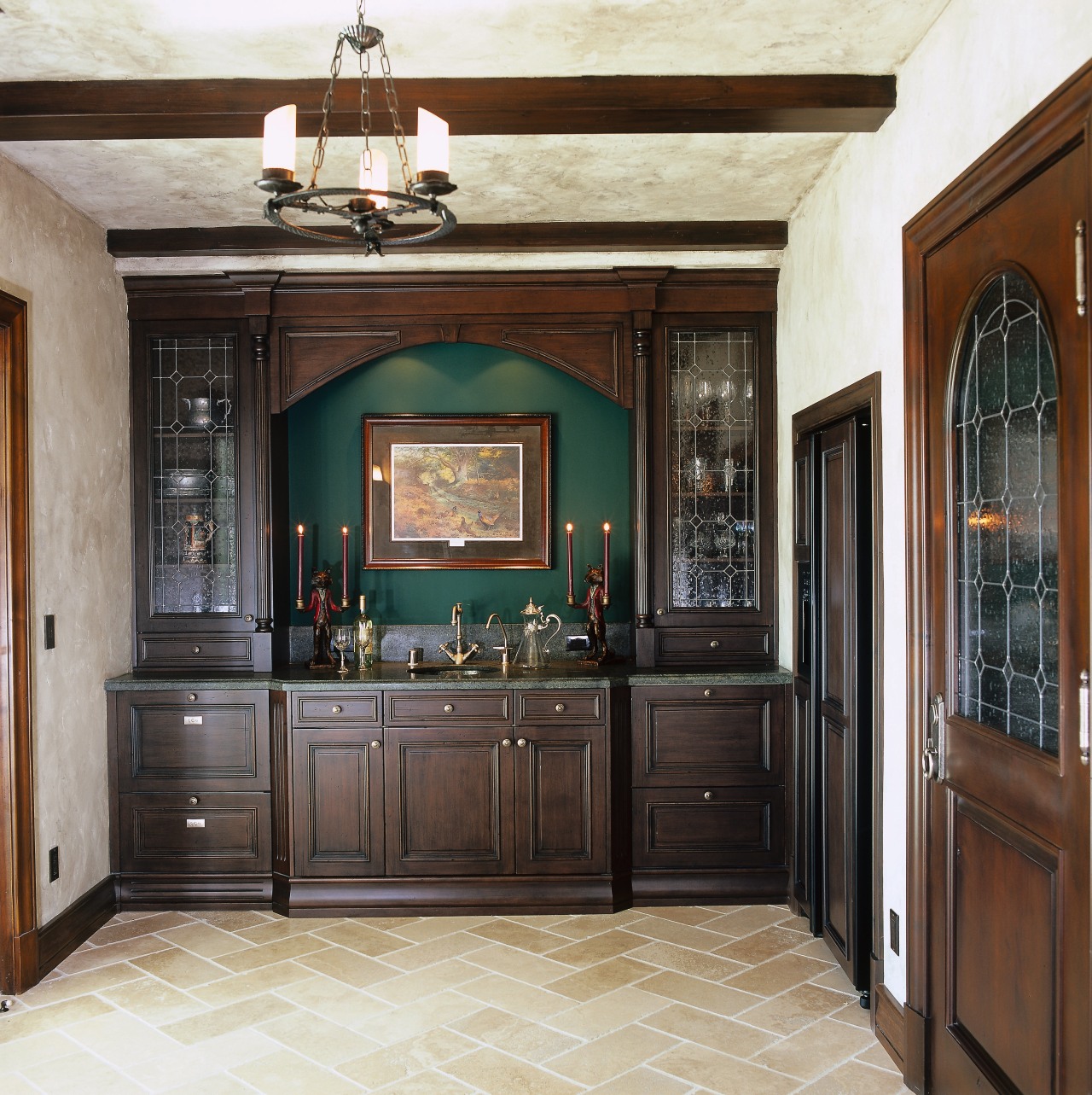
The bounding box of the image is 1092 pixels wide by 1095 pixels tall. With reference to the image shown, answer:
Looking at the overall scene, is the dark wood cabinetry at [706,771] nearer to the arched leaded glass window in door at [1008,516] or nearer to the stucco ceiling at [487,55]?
the arched leaded glass window in door at [1008,516]

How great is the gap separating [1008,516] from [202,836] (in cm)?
361

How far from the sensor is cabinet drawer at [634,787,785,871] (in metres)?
4.41

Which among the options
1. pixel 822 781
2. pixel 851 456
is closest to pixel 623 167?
pixel 851 456

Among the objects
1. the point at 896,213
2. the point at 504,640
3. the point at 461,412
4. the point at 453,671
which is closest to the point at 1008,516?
the point at 896,213

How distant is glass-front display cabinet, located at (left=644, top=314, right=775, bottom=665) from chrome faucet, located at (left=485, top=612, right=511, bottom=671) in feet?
2.27

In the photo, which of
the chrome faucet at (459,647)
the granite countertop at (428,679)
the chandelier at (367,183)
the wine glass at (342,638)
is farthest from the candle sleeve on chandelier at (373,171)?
the chrome faucet at (459,647)

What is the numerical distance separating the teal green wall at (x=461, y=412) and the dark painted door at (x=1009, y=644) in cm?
241

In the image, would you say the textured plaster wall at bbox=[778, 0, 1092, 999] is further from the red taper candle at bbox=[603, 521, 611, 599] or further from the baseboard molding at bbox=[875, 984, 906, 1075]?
the red taper candle at bbox=[603, 521, 611, 599]

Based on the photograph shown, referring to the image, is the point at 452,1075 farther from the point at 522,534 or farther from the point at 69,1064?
the point at 522,534

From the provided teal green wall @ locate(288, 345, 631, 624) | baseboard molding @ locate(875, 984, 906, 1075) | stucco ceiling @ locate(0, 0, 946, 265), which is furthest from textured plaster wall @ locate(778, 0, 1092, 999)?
teal green wall @ locate(288, 345, 631, 624)

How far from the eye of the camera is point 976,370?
254cm

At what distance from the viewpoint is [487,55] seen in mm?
2910

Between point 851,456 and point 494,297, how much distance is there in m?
1.99

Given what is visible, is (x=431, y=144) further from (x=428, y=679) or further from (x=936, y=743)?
(x=428, y=679)
